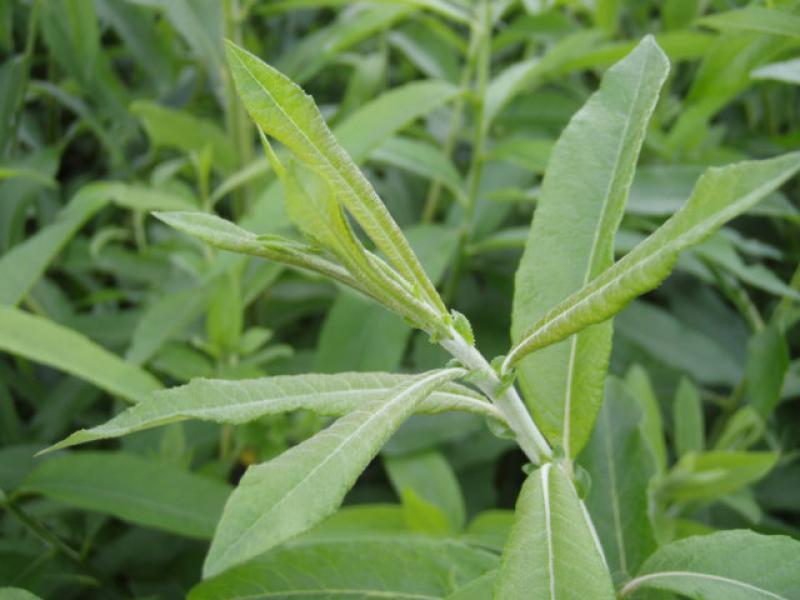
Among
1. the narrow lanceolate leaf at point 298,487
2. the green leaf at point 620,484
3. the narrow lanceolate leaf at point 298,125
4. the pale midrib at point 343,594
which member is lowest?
the pale midrib at point 343,594

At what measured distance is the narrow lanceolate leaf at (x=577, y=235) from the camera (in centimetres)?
70

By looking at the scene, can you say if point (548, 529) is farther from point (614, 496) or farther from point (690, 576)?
point (614, 496)

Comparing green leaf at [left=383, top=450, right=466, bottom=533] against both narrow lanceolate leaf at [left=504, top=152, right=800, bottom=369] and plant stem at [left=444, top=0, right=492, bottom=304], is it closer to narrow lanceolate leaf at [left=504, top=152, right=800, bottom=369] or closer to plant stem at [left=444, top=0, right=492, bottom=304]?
plant stem at [left=444, top=0, right=492, bottom=304]

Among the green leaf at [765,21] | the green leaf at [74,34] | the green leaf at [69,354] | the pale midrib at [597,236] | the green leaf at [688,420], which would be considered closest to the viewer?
the pale midrib at [597,236]

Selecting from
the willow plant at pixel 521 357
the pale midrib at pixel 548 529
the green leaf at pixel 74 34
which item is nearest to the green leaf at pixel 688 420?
the willow plant at pixel 521 357

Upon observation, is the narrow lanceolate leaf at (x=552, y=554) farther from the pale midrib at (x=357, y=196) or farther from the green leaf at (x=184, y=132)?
the green leaf at (x=184, y=132)

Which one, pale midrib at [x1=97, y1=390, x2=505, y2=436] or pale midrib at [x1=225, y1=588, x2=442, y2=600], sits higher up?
pale midrib at [x1=97, y1=390, x2=505, y2=436]

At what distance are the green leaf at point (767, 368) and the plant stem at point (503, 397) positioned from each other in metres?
0.48

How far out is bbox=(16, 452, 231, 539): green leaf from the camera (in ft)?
3.13

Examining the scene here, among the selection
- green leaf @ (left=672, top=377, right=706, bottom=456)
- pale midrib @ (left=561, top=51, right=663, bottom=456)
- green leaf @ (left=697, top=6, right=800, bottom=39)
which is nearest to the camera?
pale midrib @ (left=561, top=51, right=663, bottom=456)

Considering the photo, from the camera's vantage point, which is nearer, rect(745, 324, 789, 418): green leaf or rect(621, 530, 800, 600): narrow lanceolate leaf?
rect(621, 530, 800, 600): narrow lanceolate leaf

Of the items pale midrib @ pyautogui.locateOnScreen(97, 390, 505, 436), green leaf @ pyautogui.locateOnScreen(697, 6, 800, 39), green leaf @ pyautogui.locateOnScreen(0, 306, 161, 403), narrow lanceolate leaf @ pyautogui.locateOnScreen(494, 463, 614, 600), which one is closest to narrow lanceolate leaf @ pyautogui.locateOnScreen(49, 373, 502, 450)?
pale midrib @ pyautogui.locateOnScreen(97, 390, 505, 436)

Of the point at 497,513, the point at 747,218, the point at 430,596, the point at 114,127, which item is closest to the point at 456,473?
the point at 497,513

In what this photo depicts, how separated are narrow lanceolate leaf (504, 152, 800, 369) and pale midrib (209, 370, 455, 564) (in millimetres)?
99
